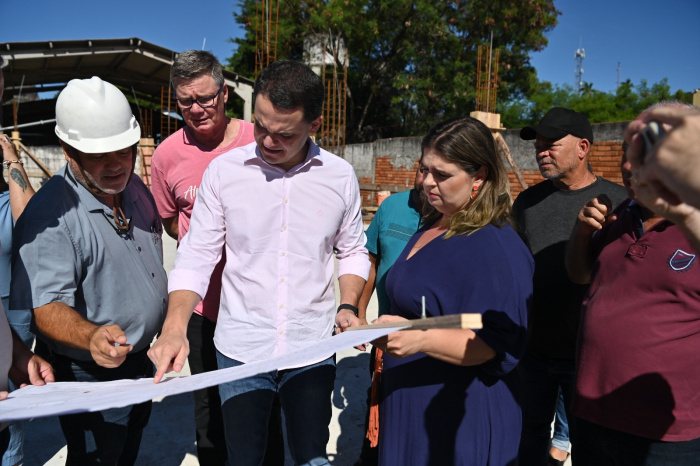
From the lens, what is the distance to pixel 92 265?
186 cm

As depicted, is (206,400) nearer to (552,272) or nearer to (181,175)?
(181,175)

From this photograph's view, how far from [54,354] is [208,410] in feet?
2.98

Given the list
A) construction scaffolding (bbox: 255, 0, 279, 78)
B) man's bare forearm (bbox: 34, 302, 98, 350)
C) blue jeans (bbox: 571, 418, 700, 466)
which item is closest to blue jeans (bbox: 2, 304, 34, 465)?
man's bare forearm (bbox: 34, 302, 98, 350)

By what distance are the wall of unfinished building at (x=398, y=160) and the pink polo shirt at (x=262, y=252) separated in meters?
8.03

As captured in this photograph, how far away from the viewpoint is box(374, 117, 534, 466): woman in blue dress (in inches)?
61.1

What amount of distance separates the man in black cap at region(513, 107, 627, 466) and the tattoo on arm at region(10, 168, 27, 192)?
271cm

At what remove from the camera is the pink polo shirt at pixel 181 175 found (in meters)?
2.56

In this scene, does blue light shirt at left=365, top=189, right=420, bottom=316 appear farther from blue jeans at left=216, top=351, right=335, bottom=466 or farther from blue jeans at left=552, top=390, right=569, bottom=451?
blue jeans at left=552, top=390, right=569, bottom=451

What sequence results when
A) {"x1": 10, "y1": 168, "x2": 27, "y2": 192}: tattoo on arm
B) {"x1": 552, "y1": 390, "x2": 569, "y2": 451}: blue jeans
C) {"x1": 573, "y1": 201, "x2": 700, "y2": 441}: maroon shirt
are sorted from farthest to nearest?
{"x1": 552, "y1": 390, "x2": 569, "y2": 451}: blue jeans < {"x1": 10, "y1": 168, "x2": 27, "y2": 192}: tattoo on arm < {"x1": 573, "y1": 201, "x2": 700, "y2": 441}: maroon shirt

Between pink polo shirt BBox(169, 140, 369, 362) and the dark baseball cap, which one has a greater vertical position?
the dark baseball cap

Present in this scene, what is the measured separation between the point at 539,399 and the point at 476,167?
4.98ft

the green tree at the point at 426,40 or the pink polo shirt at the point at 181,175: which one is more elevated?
the green tree at the point at 426,40

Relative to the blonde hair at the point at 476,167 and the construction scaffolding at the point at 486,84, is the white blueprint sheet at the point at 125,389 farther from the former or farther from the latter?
the construction scaffolding at the point at 486,84

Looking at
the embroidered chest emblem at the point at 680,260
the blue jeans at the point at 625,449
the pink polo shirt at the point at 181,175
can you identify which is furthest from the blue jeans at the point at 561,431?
the pink polo shirt at the point at 181,175
